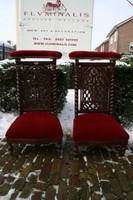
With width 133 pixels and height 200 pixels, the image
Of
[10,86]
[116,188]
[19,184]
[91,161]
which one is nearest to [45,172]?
[19,184]

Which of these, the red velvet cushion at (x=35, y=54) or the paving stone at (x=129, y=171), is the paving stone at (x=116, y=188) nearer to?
the paving stone at (x=129, y=171)

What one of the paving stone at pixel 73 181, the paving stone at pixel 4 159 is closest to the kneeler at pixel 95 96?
the paving stone at pixel 73 181

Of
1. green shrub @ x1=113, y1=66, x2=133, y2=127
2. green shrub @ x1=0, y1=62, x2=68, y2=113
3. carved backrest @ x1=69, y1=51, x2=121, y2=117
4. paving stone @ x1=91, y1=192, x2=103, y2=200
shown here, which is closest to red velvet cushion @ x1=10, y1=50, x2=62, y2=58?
carved backrest @ x1=69, y1=51, x2=121, y2=117

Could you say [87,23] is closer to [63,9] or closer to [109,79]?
[63,9]

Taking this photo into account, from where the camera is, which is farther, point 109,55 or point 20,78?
point 20,78

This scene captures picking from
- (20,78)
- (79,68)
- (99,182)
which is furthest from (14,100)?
(99,182)

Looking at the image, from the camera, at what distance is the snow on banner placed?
4.63 meters

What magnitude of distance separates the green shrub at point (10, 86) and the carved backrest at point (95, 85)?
647mm

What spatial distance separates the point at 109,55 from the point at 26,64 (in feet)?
5.10

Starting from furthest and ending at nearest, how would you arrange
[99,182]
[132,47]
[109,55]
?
[132,47], [109,55], [99,182]

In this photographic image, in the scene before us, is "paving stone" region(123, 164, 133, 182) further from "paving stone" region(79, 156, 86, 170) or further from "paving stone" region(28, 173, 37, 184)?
"paving stone" region(28, 173, 37, 184)

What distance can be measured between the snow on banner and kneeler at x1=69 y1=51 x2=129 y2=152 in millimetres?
1910

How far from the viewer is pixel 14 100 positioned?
4.02 meters

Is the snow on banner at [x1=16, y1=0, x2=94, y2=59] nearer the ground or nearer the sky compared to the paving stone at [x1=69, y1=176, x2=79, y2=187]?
nearer the sky
